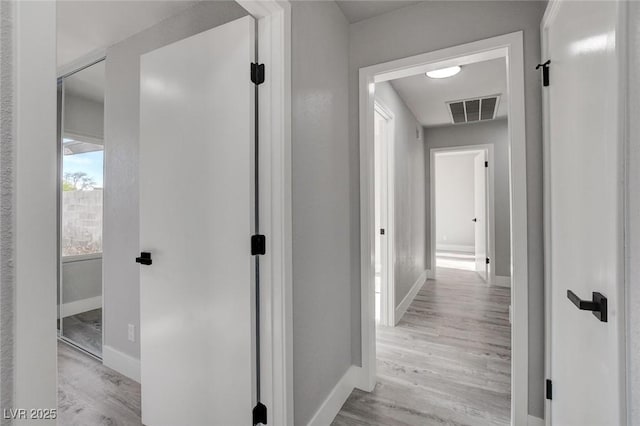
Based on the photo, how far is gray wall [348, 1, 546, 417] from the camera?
1582mm

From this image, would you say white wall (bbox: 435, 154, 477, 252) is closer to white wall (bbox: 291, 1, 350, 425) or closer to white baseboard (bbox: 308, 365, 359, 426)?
white wall (bbox: 291, 1, 350, 425)

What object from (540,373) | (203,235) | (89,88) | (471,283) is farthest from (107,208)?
(471,283)

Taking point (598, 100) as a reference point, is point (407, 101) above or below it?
above

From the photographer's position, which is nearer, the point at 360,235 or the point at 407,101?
the point at 360,235

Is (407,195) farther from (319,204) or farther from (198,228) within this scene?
(198,228)

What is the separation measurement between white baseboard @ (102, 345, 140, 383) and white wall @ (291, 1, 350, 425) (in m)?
1.42

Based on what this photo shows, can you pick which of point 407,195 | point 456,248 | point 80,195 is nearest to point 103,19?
point 80,195

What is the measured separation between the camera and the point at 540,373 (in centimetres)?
157

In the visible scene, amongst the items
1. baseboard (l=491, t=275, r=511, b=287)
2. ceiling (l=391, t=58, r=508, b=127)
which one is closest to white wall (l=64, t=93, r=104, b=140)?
ceiling (l=391, t=58, r=508, b=127)

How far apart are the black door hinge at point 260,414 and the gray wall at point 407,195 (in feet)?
7.07

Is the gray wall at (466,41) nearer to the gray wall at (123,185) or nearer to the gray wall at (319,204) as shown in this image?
the gray wall at (319,204)

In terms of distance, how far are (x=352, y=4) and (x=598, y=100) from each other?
61.6 inches

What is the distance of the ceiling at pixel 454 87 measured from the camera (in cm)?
287

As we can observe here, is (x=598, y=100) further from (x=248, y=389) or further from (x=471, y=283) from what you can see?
(x=471, y=283)
